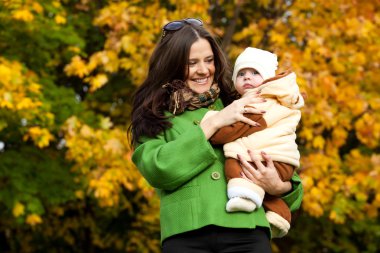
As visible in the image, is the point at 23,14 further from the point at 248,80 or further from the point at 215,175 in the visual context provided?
the point at 215,175

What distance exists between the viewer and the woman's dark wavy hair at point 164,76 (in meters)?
2.97

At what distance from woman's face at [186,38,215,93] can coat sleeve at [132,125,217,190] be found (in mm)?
244

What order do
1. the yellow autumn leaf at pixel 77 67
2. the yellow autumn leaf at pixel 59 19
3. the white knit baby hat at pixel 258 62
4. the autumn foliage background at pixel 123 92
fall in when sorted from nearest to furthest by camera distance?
the white knit baby hat at pixel 258 62, the autumn foliage background at pixel 123 92, the yellow autumn leaf at pixel 59 19, the yellow autumn leaf at pixel 77 67

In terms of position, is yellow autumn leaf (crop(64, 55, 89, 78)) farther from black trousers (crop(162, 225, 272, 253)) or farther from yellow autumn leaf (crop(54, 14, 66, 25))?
black trousers (crop(162, 225, 272, 253))

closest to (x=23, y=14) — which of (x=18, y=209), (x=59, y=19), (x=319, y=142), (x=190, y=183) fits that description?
(x=59, y=19)

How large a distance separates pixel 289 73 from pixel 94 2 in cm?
592

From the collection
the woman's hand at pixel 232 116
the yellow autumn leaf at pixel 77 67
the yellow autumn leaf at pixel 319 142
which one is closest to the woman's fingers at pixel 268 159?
the woman's hand at pixel 232 116

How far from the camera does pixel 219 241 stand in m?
2.75

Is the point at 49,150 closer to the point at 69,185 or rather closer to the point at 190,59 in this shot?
the point at 69,185

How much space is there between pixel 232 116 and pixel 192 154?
0.67 feet

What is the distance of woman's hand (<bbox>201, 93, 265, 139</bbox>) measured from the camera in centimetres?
279

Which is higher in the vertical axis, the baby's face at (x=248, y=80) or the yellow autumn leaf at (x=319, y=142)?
the baby's face at (x=248, y=80)

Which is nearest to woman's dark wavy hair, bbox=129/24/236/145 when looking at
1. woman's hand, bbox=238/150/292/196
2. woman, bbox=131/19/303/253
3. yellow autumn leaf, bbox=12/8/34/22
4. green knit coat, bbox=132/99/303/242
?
woman, bbox=131/19/303/253

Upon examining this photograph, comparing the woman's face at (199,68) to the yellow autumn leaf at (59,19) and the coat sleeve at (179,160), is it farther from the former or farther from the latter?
the yellow autumn leaf at (59,19)
